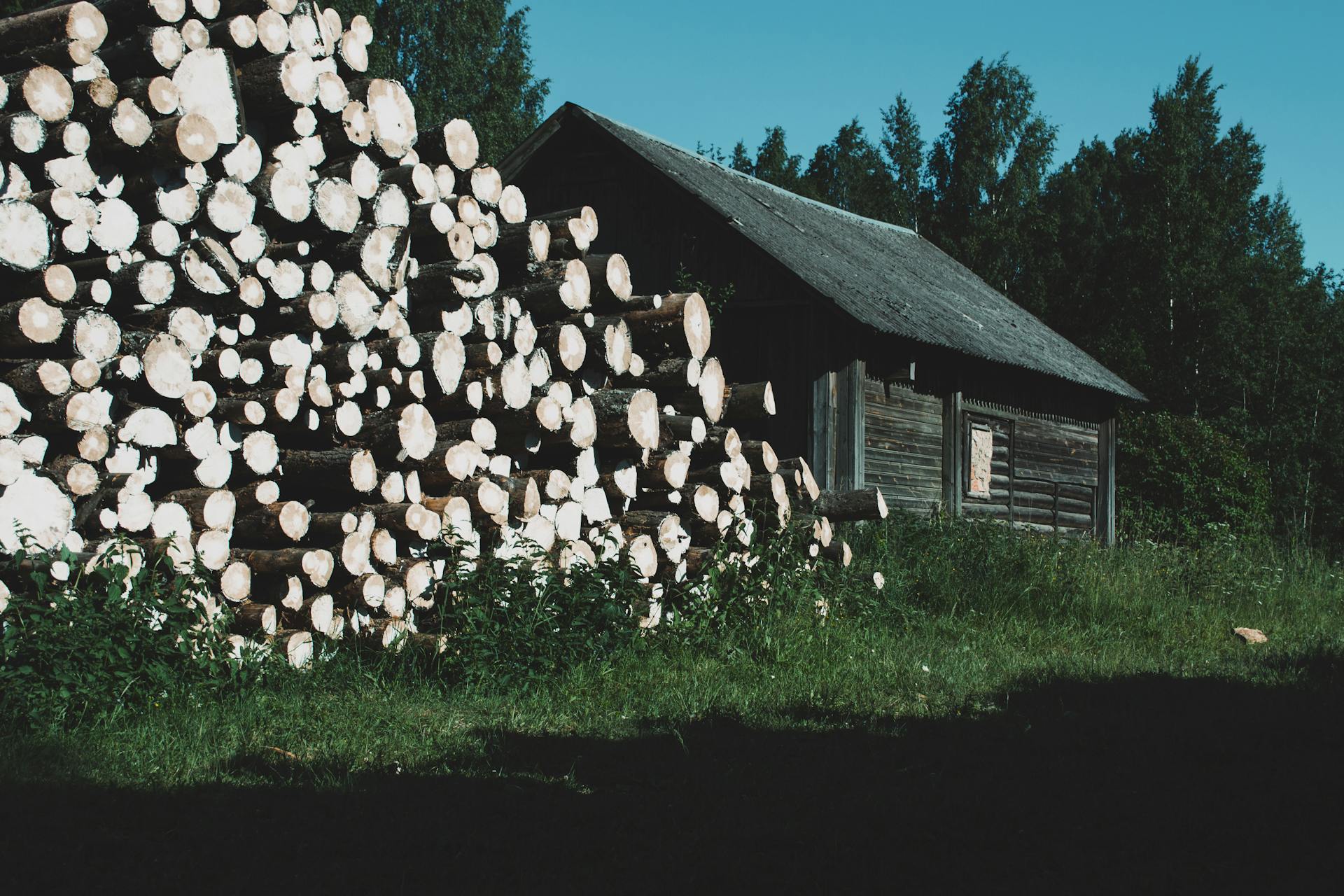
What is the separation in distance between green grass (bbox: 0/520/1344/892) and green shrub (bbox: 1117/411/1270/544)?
16.8 metres

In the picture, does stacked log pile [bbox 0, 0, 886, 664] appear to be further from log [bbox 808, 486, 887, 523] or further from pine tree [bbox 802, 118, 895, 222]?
pine tree [bbox 802, 118, 895, 222]

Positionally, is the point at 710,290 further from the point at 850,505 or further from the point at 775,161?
the point at 775,161

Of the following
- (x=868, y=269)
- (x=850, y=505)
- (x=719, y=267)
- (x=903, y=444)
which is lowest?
(x=850, y=505)

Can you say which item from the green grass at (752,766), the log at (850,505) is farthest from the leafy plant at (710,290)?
the green grass at (752,766)

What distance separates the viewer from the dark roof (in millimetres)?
13367

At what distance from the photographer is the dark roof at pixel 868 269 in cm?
1337

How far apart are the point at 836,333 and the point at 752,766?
29.6 feet

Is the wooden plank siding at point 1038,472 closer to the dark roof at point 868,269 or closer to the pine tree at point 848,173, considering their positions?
the dark roof at point 868,269

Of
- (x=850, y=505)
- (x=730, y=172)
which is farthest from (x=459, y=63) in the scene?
(x=850, y=505)

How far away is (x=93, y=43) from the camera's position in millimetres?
5766

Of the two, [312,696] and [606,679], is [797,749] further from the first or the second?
[312,696]

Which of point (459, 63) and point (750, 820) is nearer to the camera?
point (750, 820)

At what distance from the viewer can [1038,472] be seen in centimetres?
1784

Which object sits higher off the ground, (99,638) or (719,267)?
(719,267)
